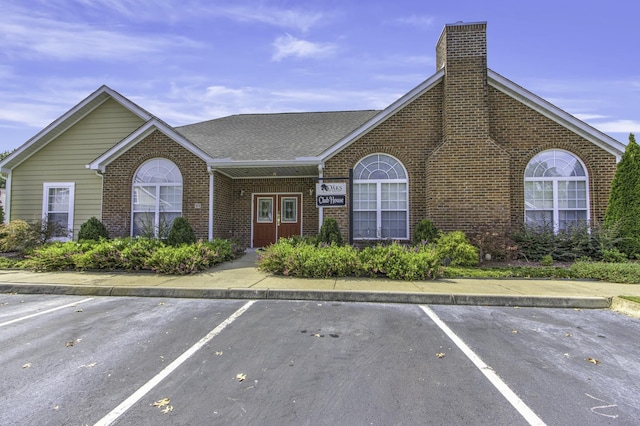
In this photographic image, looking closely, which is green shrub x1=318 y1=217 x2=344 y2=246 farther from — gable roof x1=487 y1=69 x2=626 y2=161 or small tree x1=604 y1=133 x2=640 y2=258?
small tree x1=604 y1=133 x2=640 y2=258

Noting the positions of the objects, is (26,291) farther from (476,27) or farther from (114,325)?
(476,27)

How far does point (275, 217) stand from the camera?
43.7 feet

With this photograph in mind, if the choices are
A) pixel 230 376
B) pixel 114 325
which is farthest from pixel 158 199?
pixel 230 376

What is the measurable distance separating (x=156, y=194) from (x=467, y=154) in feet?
33.8

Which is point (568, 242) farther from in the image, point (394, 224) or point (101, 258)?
point (101, 258)

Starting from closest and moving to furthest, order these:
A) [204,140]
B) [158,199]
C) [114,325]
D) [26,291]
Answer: [114,325], [26,291], [158,199], [204,140]

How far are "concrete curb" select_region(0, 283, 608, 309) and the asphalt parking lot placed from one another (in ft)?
1.14

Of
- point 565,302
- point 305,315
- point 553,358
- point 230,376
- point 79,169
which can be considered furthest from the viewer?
point 79,169

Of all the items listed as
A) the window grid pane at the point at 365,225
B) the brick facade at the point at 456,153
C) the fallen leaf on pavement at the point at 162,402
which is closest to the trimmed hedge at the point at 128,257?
the brick facade at the point at 456,153

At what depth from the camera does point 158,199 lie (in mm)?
11898

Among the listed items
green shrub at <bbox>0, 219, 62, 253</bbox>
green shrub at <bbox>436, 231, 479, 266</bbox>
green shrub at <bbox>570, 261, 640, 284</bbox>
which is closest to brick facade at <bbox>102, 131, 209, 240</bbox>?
green shrub at <bbox>0, 219, 62, 253</bbox>

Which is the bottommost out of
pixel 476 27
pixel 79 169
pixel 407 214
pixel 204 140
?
pixel 407 214

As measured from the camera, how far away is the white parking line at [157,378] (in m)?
2.70

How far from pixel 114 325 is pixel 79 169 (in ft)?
35.2
